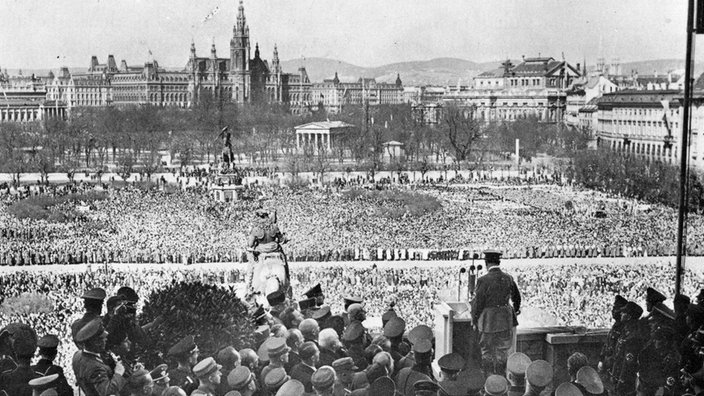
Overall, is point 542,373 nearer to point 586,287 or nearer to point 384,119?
point 586,287

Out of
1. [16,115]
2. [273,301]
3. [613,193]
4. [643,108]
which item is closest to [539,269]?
[273,301]

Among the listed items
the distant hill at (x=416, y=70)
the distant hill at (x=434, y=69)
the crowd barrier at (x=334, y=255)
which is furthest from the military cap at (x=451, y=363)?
the distant hill at (x=416, y=70)

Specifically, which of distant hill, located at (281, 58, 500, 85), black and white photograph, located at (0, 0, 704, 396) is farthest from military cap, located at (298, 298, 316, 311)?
distant hill, located at (281, 58, 500, 85)

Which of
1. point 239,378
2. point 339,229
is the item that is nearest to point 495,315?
point 239,378

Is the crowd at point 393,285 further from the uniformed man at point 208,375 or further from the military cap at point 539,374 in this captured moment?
the military cap at point 539,374

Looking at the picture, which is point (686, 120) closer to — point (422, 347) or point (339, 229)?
point (422, 347)

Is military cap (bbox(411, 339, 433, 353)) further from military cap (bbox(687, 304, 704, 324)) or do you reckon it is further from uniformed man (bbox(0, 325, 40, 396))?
uniformed man (bbox(0, 325, 40, 396))
